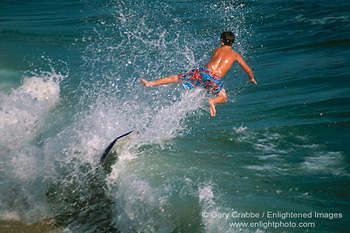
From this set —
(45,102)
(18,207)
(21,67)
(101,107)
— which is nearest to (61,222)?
(18,207)

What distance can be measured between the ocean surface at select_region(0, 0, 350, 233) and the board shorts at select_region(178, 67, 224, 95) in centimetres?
63

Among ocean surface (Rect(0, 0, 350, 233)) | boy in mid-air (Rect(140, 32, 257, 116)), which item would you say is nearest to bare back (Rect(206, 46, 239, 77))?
boy in mid-air (Rect(140, 32, 257, 116))

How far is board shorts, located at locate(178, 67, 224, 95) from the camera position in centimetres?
528

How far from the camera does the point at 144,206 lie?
12.6 ft

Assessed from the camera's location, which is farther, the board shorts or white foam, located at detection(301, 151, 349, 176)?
the board shorts

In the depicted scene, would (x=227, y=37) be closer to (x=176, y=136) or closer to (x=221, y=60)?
(x=221, y=60)

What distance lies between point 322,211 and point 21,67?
7742 mm

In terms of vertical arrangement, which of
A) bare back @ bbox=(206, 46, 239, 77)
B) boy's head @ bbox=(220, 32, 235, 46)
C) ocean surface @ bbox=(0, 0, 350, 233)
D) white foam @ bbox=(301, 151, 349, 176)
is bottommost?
white foam @ bbox=(301, 151, 349, 176)

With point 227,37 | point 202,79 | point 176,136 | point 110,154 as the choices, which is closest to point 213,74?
point 202,79

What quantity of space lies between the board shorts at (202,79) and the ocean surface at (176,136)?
0.63m

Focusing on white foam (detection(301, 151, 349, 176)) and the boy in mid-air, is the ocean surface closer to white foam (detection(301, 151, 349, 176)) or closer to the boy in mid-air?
white foam (detection(301, 151, 349, 176))

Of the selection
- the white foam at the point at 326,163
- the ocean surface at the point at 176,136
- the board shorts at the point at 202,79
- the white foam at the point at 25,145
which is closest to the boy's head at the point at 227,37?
the board shorts at the point at 202,79

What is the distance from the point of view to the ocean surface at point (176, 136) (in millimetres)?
3678

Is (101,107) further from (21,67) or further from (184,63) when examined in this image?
(21,67)
